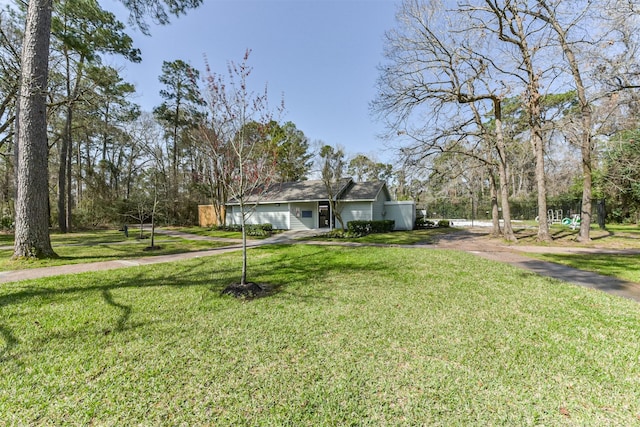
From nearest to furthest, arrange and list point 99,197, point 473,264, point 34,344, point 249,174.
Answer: point 34,344, point 249,174, point 473,264, point 99,197

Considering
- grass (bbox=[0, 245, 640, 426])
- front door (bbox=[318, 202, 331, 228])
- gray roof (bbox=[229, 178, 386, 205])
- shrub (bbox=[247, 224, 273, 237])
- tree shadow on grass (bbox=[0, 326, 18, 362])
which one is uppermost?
gray roof (bbox=[229, 178, 386, 205])

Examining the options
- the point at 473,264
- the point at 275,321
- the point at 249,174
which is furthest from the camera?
the point at 473,264

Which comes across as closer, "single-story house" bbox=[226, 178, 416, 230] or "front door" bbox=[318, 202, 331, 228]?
"single-story house" bbox=[226, 178, 416, 230]

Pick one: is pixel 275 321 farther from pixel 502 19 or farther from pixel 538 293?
pixel 502 19

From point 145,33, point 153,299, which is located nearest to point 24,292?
point 153,299

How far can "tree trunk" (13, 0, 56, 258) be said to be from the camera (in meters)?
6.97

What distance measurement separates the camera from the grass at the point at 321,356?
6.53 feet

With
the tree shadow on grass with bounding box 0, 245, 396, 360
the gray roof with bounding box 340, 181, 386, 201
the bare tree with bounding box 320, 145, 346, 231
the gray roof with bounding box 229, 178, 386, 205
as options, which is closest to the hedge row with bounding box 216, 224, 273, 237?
the gray roof with bounding box 229, 178, 386, 205

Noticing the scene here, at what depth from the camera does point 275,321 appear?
3.62 m

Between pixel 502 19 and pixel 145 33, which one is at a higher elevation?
pixel 502 19

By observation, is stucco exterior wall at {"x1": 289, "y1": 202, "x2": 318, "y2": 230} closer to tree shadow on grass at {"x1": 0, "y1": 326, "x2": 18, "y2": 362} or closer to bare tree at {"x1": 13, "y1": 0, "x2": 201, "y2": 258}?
bare tree at {"x1": 13, "y1": 0, "x2": 201, "y2": 258}

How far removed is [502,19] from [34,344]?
54.6ft

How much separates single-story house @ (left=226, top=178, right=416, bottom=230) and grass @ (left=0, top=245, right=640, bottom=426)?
44.6 ft

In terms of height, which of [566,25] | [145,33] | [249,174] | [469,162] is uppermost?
[566,25]
